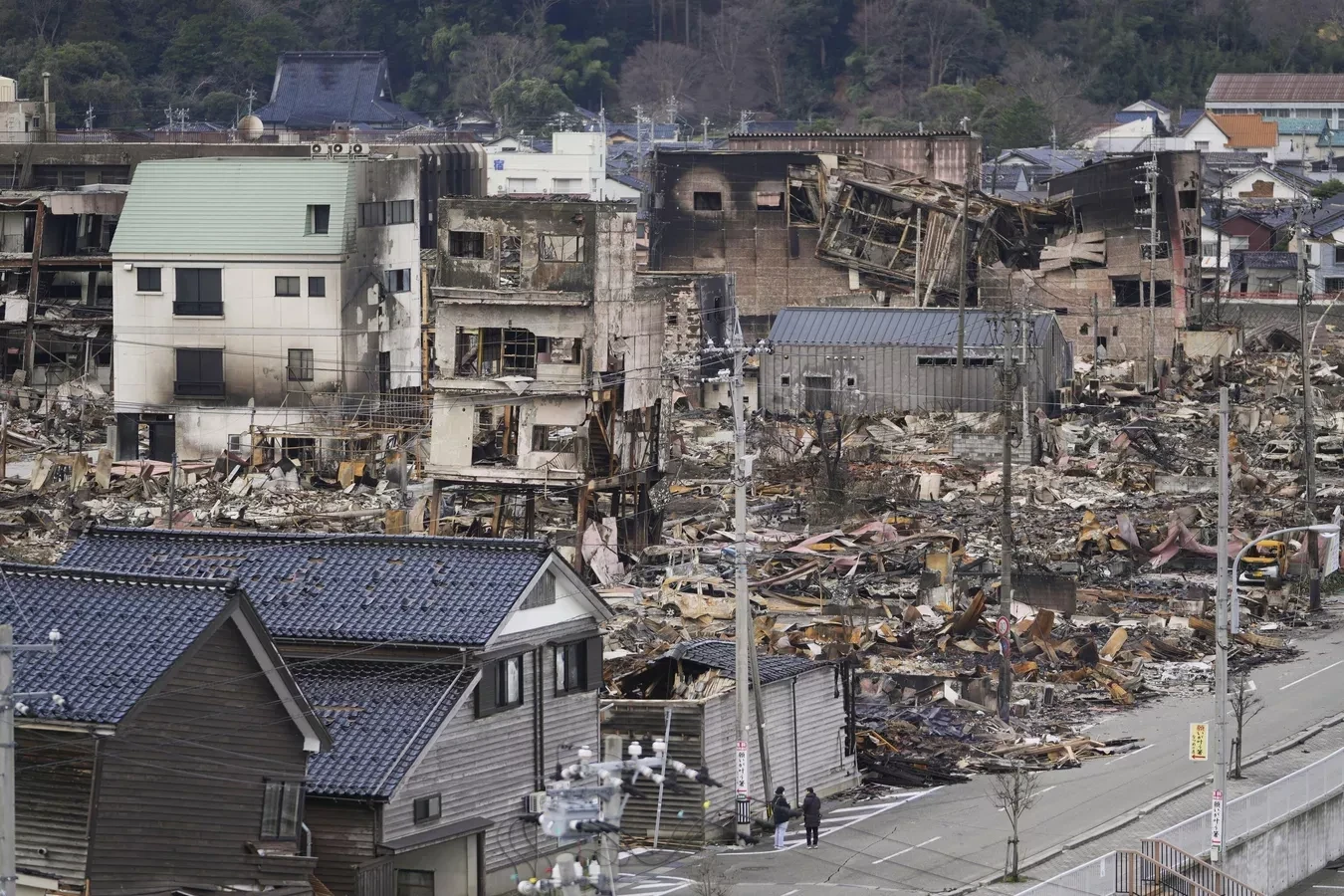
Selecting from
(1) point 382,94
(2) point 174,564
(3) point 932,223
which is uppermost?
(1) point 382,94

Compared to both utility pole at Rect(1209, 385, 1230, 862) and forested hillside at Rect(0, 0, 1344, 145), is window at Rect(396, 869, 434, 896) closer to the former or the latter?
utility pole at Rect(1209, 385, 1230, 862)

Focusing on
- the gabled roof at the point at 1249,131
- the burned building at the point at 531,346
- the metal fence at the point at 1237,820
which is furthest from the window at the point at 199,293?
the gabled roof at the point at 1249,131

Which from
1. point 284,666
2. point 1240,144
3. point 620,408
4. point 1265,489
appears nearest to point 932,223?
point 1265,489

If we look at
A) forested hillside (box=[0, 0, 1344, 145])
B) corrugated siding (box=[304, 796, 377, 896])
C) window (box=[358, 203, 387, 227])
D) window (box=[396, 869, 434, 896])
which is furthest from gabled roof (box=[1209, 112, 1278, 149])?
corrugated siding (box=[304, 796, 377, 896])

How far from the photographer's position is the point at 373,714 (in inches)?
1038

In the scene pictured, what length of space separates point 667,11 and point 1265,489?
86522 mm

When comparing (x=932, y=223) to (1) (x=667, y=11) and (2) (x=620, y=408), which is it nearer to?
(2) (x=620, y=408)

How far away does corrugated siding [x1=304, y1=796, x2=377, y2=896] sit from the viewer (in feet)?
83.3

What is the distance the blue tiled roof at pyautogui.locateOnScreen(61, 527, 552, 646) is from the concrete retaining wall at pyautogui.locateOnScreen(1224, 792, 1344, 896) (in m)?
9.65

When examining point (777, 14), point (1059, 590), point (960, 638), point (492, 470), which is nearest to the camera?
point (960, 638)

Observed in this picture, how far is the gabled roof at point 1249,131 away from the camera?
12512cm

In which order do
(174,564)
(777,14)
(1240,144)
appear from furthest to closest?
(777,14) < (1240,144) < (174,564)

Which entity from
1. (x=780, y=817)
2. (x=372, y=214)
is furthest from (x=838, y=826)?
(x=372, y=214)

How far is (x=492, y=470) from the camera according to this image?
46.3 metres
